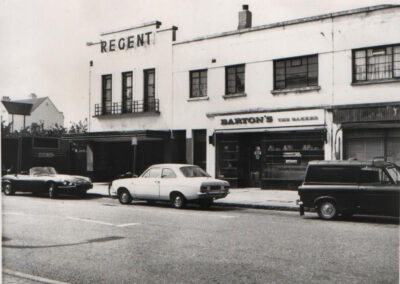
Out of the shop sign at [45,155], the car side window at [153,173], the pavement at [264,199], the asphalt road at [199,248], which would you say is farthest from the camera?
the shop sign at [45,155]

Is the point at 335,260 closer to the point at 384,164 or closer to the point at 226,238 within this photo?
the point at 226,238

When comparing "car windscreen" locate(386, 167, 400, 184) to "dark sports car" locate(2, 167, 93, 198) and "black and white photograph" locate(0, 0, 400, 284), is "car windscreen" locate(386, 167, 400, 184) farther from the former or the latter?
"dark sports car" locate(2, 167, 93, 198)

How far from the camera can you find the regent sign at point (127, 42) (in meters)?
25.1

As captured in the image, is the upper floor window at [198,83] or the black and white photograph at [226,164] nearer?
the black and white photograph at [226,164]

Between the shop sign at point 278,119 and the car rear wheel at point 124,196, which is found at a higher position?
the shop sign at point 278,119

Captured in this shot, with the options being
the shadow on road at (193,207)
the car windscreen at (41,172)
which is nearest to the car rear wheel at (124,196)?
the shadow on road at (193,207)

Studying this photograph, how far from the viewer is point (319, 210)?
12609 mm

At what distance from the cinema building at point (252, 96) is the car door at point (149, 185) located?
6133 mm

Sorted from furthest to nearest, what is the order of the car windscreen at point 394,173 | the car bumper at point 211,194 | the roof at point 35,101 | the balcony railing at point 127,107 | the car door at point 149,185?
the roof at point 35,101 → the balcony railing at point 127,107 → the car door at point 149,185 → the car bumper at point 211,194 → the car windscreen at point 394,173

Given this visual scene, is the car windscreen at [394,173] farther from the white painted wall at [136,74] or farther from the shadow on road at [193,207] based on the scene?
the white painted wall at [136,74]

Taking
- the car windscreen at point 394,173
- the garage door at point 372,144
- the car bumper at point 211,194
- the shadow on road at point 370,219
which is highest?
the garage door at point 372,144

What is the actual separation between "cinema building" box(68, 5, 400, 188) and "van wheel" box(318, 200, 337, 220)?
6458 mm

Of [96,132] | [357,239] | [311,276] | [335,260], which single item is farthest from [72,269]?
[96,132]

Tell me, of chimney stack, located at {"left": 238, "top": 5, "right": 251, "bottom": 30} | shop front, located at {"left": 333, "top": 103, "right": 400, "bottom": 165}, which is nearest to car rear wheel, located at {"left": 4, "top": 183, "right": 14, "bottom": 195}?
chimney stack, located at {"left": 238, "top": 5, "right": 251, "bottom": 30}
